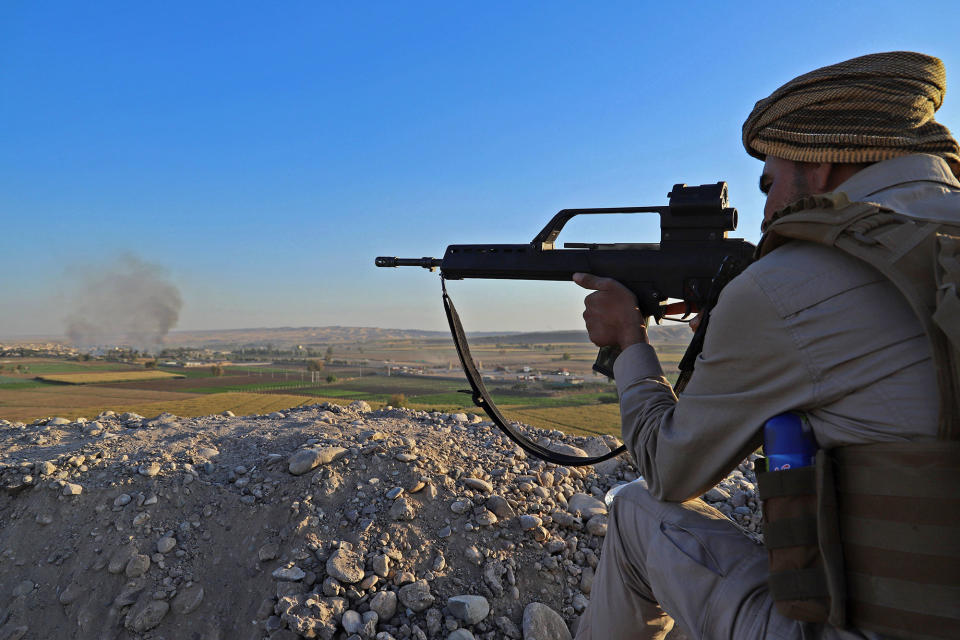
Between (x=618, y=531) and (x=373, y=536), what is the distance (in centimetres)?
241

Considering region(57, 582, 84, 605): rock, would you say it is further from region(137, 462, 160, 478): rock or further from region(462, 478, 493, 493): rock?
region(462, 478, 493, 493): rock

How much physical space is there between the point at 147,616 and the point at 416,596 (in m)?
2.04

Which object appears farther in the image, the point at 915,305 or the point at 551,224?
the point at 551,224

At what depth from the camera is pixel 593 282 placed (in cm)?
364

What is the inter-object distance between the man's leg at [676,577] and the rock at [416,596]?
135cm

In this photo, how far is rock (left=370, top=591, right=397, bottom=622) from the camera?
12.6ft

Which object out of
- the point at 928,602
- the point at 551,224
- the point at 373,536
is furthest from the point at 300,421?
the point at 928,602

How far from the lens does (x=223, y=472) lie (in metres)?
5.26

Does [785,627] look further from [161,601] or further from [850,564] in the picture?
[161,601]

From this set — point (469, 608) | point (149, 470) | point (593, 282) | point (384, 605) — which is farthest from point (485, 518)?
point (149, 470)

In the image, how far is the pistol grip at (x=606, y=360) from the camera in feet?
10.9

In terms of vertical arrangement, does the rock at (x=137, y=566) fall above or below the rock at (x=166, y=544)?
below

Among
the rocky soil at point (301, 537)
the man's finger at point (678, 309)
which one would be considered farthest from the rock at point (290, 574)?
the man's finger at point (678, 309)

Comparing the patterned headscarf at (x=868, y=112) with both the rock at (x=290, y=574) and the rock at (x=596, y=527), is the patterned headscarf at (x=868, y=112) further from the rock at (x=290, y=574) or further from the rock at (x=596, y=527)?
the rock at (x=290, y=574)
